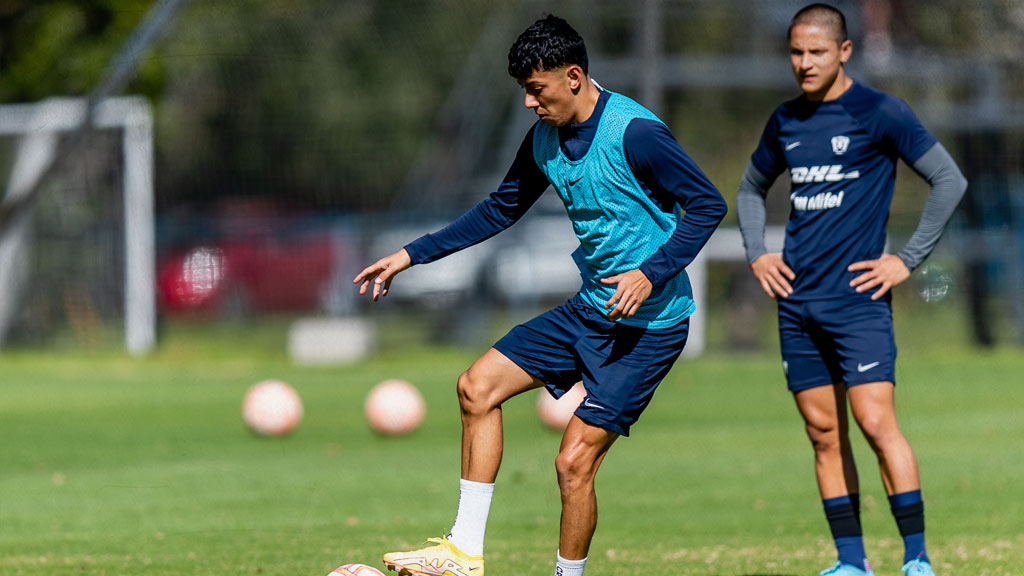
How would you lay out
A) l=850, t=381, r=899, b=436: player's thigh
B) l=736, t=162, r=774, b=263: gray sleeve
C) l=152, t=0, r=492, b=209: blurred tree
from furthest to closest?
1. l=152, t=0, r=492, b=209: blurred tree
2. l=736, t=162, r=774, b=263: gray sleeve
3. l=850, t=381, r=899, b=436: player's thigh

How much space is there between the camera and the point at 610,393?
18.6ft

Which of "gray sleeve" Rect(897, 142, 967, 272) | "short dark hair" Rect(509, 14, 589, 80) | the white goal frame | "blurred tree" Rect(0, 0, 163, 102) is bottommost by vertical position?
"gray sleeve" Rect(897, 142, 967, 272)

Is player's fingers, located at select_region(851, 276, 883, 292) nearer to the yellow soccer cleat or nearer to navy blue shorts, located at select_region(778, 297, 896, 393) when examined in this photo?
navy blue shorts, located at select_region(778, 297, 896, 393)

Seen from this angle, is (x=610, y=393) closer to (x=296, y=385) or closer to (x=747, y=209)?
(x=747, y=209)

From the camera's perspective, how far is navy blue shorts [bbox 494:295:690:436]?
18.7ft

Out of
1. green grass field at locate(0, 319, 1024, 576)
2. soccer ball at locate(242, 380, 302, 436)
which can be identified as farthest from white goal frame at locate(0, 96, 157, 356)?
soccer ball at locate(242, 380, 302, 436)

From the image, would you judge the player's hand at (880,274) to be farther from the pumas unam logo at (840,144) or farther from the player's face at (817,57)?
the player's face at (817,57)

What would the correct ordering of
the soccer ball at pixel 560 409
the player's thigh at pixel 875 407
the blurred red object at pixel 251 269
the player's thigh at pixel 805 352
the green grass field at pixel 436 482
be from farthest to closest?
the blurred red object at pixel 251 269
the soccer ball at pixel 560 409
the green grass field at pixel 436 482
the player's thigh at pixel 805 352
the player's thigh at pixel 875 407

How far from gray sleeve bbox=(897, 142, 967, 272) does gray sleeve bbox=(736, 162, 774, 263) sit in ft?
2.38

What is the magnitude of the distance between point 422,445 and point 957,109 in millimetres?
11145

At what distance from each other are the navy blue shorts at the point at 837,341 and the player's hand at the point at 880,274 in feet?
0.24

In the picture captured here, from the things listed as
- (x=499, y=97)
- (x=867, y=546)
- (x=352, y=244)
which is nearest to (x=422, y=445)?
(x=867, y=546)

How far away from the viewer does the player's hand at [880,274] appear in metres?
6.18

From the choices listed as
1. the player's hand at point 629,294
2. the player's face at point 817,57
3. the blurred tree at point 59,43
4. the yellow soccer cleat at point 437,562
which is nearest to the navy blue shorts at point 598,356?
the player's hand at point 629,294
